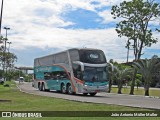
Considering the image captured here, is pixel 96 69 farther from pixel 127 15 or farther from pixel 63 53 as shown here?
pixel 127 15

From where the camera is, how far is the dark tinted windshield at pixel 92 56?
30578 millimetres

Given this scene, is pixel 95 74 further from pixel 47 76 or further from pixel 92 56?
pixel 47 76

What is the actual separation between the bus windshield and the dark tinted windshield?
633 millimetres

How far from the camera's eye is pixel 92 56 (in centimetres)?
3098

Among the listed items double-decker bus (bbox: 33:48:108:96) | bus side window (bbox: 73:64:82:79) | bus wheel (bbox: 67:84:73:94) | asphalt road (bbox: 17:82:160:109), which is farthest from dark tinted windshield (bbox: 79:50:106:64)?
bus wheel (bbox: 67:84:73:94)

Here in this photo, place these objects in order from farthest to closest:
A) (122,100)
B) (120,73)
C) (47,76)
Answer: (120,73), (47,76), (122,100)

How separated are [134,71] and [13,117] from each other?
3113 cm

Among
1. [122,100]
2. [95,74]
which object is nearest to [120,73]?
[95,74]

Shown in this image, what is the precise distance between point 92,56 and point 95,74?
1591 millimetres

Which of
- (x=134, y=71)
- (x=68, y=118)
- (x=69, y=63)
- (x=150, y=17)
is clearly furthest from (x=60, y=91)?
(x=68, y=118)

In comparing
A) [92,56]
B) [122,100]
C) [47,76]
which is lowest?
[122,100]

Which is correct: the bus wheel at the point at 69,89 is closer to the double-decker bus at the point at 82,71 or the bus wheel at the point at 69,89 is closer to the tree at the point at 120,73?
the double-decker bus at the point at 82,71

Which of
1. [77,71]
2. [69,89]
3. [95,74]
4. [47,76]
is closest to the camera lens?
[95,74]

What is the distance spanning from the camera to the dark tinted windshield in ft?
100
